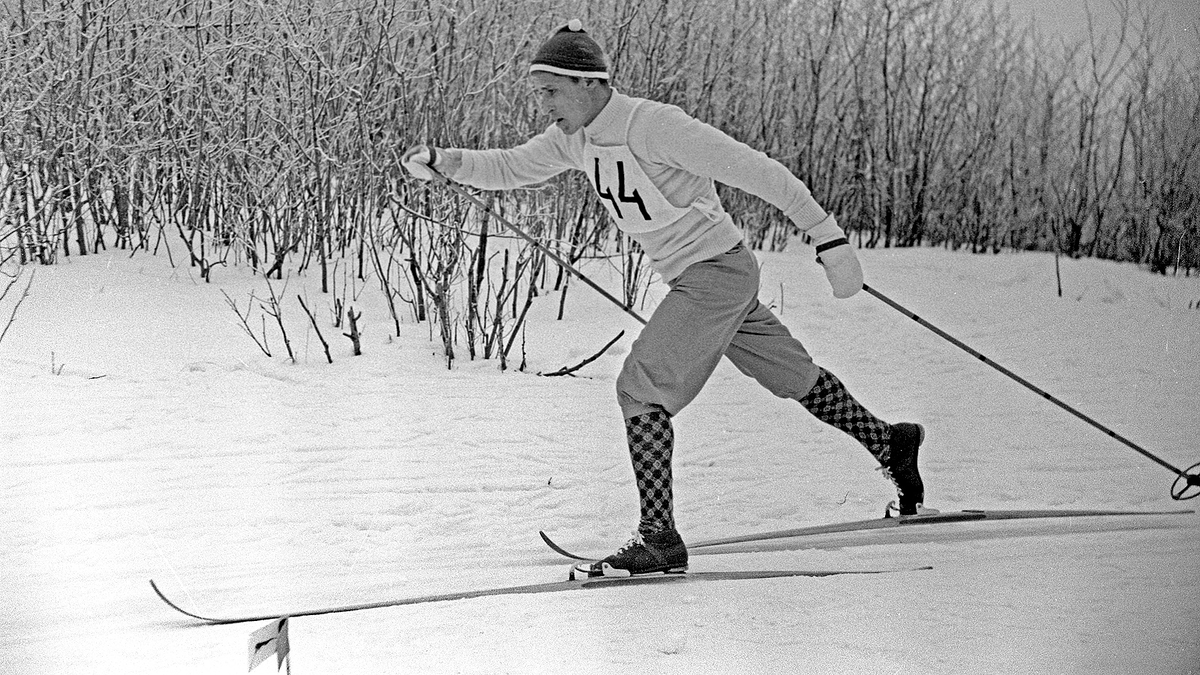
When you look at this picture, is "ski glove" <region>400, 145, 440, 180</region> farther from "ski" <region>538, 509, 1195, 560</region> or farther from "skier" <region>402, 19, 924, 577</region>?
"ski" <region>538, 509, 1195, 560</region>

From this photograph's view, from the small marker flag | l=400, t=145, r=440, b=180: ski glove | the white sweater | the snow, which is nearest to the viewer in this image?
the small marker flag

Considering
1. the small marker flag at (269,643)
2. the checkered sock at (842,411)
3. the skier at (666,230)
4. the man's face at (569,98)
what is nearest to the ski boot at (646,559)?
the skier at (666,230)

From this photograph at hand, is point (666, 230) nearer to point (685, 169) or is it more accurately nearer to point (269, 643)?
point (685, 169)

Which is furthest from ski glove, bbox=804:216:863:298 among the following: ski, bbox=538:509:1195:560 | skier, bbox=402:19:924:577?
ski, bbox=538:509:1195:560

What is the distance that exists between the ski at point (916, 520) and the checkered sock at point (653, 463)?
0.94 ft

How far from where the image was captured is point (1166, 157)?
3.94m

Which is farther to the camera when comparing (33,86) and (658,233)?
(33,86)

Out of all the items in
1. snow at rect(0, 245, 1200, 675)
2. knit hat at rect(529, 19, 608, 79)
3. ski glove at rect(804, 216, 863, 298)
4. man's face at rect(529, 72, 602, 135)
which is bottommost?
snow at rect(0, 245, 1200, 675)

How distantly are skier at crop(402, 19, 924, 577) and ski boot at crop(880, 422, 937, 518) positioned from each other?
47 cm

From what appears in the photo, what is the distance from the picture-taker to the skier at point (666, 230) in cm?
206

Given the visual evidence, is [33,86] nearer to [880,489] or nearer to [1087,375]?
[880,489]

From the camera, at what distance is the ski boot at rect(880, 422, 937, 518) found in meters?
2.48

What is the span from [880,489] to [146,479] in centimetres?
182

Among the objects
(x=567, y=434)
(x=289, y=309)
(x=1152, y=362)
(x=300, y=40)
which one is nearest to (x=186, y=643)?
(x=567, y=434)
